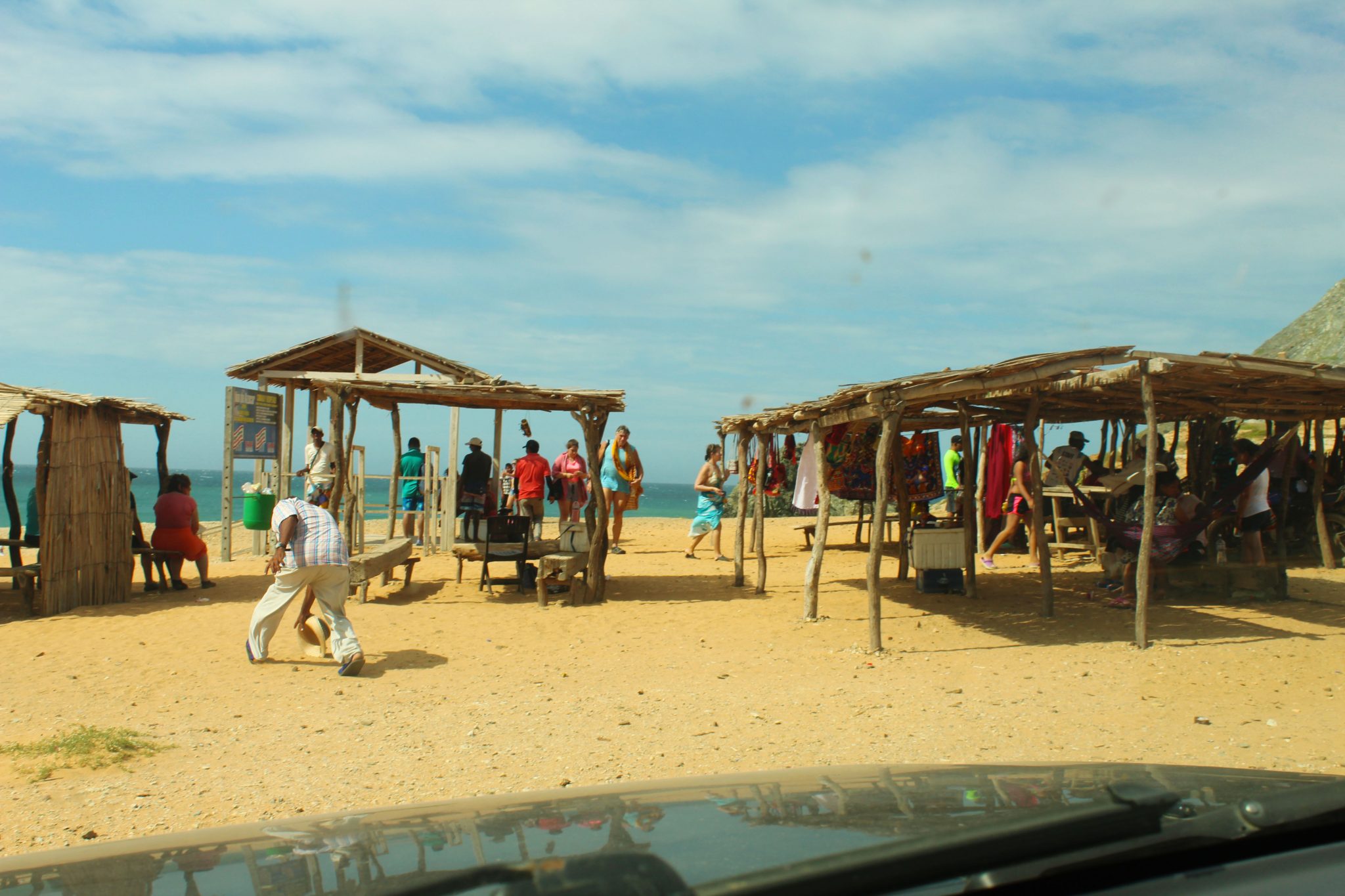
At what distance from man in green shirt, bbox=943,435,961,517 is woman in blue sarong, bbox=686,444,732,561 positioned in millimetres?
3602

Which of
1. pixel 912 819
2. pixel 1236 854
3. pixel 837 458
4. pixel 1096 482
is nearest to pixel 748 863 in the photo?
pixel 912 819

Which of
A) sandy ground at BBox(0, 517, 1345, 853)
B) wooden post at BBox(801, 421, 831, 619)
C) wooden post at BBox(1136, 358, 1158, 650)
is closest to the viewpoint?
sandy ground at BBox(0, 517, 1345, 853)

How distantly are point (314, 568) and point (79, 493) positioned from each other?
489 centimetres

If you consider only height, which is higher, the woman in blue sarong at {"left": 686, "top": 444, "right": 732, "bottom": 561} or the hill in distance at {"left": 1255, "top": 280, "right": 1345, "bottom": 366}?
the hill in distance at {"left": 1255, "top": 280, "right": 1345, "bottom": 366}

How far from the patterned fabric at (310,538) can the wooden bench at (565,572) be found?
355 cm

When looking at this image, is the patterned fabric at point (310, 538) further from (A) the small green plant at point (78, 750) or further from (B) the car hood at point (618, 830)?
(B) the car hood at point (618, 830)

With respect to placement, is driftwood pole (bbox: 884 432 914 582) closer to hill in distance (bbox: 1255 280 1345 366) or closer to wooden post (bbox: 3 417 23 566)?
wooden post (bbox: 3 417 23 566)

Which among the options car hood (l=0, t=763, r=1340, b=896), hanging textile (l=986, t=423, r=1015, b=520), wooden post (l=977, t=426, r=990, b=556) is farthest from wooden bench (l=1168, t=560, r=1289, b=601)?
car hood (l=0, t=763, r=1340, b=896)

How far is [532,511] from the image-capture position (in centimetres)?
1388

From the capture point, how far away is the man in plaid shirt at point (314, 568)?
761 centimetres

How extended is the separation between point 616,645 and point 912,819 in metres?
7.39

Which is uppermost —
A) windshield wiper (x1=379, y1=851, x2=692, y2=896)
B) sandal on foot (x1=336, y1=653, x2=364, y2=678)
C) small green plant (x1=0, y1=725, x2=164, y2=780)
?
windshield wiper (x1=379, y1=851, x2=692, y2=896)

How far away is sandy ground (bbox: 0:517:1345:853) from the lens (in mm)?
5344

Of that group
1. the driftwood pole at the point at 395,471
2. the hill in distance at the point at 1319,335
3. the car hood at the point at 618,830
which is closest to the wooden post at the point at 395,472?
the driftwood pole at the point at 395,471
